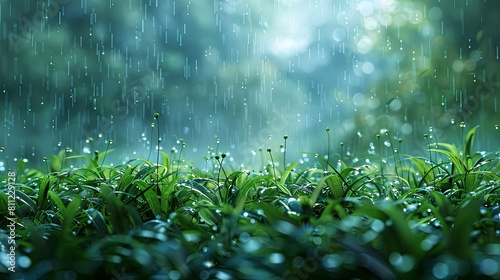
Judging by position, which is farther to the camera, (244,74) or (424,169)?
(244,74)

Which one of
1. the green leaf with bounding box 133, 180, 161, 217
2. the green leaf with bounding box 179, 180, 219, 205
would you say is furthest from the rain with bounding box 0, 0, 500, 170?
the green leaf with bounding box 133, 180, 161, 217

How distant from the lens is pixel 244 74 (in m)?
6.82

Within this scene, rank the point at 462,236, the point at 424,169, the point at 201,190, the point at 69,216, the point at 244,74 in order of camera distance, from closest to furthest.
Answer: the point at 462,236 < the point at 69,216 < the point at 201,190 < the point at 424,169 < the point at 244,74

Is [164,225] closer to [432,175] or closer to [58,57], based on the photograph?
[432,175]

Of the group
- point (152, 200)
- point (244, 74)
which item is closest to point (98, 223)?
point (152, 200)

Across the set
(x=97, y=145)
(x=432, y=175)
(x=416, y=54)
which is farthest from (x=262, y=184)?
(x=416, y=54)

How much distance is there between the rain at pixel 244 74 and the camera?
5816mm

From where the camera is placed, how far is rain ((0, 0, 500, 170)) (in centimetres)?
582

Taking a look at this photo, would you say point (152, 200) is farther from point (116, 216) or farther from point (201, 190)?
point (116, 216)

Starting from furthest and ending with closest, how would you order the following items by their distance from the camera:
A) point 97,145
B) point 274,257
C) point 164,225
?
point 97,145, point 164,225, point 274,257

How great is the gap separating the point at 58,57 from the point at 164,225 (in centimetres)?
538

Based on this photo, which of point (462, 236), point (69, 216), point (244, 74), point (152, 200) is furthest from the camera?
point (244, 74)

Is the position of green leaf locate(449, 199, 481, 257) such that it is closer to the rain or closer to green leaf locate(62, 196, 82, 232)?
green leaf locate(62, 196, 82, 232)

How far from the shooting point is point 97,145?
17.3ft
